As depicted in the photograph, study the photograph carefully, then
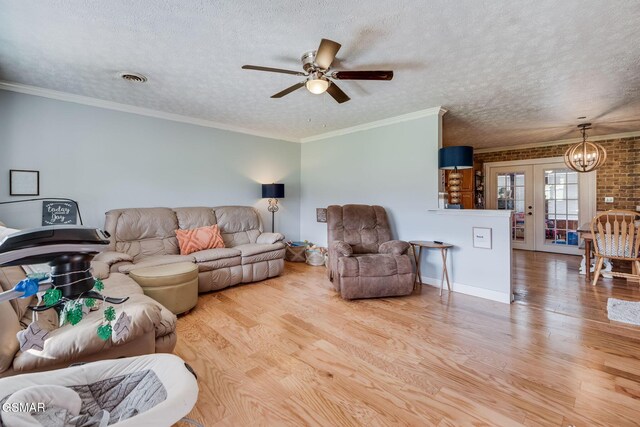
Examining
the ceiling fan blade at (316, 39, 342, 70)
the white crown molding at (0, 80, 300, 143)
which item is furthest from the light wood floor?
the white crown molding at (0, 80, 300, 143)

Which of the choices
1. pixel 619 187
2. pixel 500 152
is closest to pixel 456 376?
pixel 619 187

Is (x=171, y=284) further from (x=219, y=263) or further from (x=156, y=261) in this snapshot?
(x=219, y=263)

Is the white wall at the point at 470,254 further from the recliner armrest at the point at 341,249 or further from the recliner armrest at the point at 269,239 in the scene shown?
the recliner armrest at the point at 269,239

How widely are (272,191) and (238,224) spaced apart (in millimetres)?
816

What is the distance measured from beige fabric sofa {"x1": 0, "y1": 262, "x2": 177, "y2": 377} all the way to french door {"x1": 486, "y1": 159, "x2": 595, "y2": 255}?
6741mm

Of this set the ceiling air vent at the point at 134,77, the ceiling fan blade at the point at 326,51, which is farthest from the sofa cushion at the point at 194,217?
the ceiling fan blade at the point at 326,51

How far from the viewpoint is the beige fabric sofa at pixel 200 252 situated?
3.36 meters

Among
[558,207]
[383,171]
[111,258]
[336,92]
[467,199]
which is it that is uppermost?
[336,92]

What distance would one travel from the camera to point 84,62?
8.31 ft

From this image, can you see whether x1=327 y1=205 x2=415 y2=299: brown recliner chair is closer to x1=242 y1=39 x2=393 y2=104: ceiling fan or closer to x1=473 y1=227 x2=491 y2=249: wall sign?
x1=473 y1=227 x2=491 y2=249: wall sign

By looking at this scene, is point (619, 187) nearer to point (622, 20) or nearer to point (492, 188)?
point (492, 188)

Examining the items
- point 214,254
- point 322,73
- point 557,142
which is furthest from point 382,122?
point 557,142

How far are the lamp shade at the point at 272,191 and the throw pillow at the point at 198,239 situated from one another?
1.19 m

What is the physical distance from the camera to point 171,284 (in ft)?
9.11
